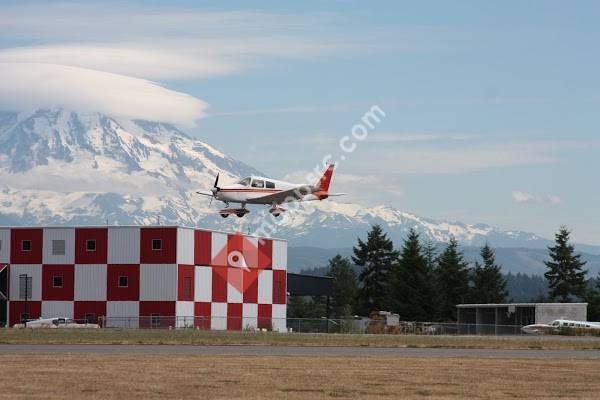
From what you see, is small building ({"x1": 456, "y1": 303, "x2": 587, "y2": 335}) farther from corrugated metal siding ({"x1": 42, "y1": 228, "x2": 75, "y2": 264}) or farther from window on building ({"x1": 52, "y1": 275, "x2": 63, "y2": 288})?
window on building ({"x1": 52, "y1": 275, "x2": 63, "y2": 288})

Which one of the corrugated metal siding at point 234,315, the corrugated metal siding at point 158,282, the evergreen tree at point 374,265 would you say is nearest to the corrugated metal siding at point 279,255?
the corrugated metal siding at point 234,315

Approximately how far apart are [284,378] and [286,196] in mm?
41653

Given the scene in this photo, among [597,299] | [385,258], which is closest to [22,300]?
[597,299]

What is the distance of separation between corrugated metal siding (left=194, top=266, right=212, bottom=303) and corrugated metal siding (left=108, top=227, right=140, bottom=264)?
4.96 metres

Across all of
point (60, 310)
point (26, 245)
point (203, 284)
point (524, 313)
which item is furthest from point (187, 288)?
point (524, 313)

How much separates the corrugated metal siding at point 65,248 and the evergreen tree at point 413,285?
50.6 m

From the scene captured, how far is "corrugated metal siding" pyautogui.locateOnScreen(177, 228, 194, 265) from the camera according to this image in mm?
95188

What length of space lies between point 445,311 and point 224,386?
10980cm

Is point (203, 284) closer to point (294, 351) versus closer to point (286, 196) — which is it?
point (286, 196)

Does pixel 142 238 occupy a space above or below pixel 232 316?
above

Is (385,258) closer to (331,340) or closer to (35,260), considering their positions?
(35,260)

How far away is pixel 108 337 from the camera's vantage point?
62.6 meters

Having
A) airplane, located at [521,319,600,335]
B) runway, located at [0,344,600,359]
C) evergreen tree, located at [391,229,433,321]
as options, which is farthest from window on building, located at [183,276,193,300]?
evergreen tree, located at [391,229,433,321]

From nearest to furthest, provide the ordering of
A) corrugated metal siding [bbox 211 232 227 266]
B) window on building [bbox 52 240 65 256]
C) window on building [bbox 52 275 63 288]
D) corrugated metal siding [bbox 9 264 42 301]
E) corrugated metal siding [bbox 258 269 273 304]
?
1. window on building [bbox 52 275 63 288]
2. corrugated metal siding [bbox 9 264 42 301]
3. window on building [bbox 52 240 65 256]
4. corrugated metal siding [bbox 211 232 227 266]
5. corrugated metal siding [bbox 258 269 273 304]
